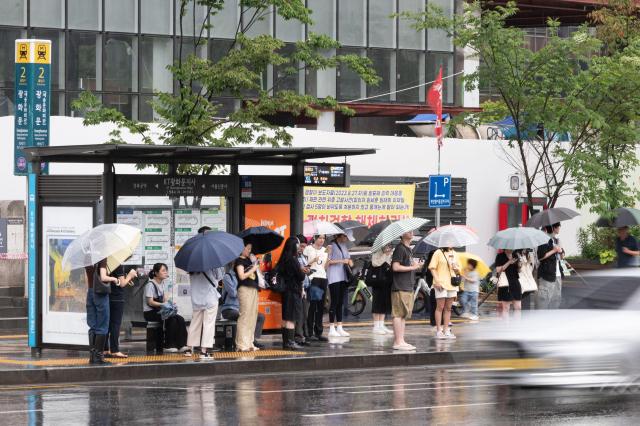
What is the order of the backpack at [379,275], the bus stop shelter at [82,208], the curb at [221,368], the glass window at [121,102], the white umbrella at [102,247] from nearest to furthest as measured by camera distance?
1. the curb at [221,368]
2. the white umbrella at [102,247]
3. the bus stop shelter at [82,208]
4. the backpack at [379,275]
5. the glass window at [121,102]

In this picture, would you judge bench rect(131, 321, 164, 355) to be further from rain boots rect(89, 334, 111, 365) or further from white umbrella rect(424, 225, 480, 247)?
white umbrella rect(424, 225, 480, 247)

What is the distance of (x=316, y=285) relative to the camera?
20.9 metres

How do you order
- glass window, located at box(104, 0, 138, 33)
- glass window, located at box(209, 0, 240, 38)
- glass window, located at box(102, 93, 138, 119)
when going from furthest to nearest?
1. glass window, located at box(209, 0, 240, 38)
2. glass window, located at box(102, 93, 138, 119)
3. glass window, located at box(104, 0, 138, 33)

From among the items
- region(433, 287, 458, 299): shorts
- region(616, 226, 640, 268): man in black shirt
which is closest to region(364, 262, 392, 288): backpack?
region(433, 287, 458, 299): shorts

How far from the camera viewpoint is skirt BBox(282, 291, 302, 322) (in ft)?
64.7

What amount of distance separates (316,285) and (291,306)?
123 cm

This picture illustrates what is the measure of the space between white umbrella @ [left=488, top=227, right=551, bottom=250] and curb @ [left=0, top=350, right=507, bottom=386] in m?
3.00

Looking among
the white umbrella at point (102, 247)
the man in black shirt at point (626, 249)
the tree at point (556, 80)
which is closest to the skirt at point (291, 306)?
the white umbrella at point (102, 247)

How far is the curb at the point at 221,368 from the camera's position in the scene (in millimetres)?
16656

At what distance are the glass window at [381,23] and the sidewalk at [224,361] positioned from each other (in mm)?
24273

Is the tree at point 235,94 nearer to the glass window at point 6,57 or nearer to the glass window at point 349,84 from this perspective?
the glass window at point 6,57

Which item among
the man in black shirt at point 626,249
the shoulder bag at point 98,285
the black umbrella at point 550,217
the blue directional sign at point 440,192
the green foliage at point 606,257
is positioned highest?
the blue directional sign at point 440,192

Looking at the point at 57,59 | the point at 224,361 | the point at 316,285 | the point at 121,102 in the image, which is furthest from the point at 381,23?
the point at 224,361

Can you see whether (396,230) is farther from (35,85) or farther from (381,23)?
(381,23)
